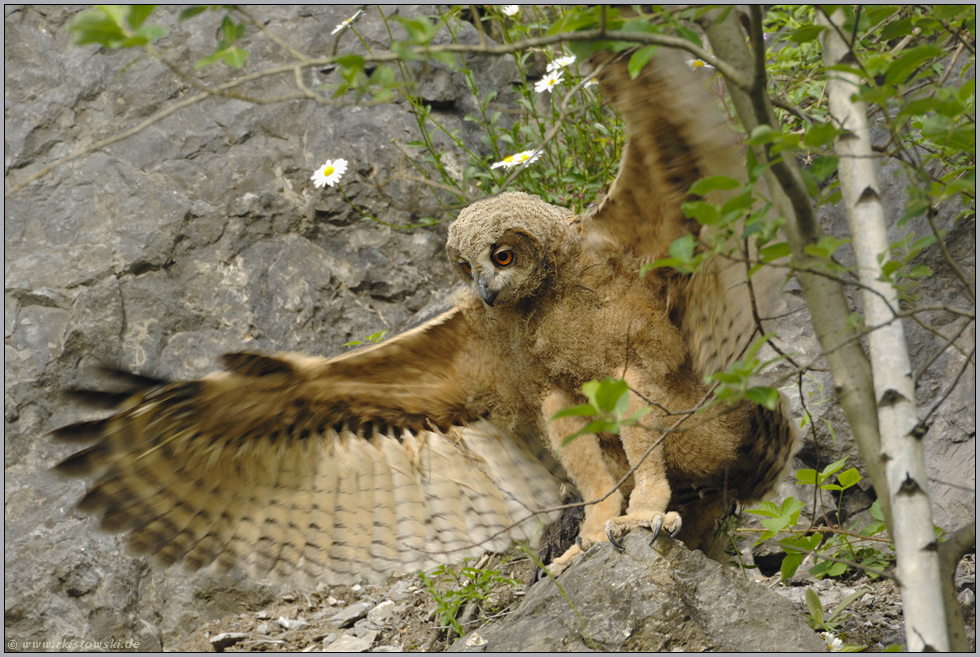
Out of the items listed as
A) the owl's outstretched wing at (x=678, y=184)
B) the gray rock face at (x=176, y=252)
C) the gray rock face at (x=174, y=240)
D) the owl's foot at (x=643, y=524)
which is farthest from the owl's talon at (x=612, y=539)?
the gray rock face at (x=174, y=240)

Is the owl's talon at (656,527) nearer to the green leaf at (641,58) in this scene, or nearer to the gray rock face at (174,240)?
the green leaf at (641,58)

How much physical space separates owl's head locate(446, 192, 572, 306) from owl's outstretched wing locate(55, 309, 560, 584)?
1.25 ft

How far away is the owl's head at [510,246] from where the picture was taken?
9.05 feet

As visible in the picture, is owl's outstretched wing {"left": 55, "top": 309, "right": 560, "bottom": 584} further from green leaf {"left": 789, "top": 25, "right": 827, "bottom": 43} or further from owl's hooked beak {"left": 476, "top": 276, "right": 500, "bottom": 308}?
green leaf {"left": 789, "top": 25, "right": 827, "bottom": 43}

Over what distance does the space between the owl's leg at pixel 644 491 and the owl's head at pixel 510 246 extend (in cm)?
57

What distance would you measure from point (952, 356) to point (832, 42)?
2.90 metres

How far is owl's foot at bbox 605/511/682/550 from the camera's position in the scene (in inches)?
104

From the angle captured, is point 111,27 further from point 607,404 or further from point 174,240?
point 174,240

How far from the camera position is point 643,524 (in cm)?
270

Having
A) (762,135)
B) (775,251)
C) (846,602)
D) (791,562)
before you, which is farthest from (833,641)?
(762,135)

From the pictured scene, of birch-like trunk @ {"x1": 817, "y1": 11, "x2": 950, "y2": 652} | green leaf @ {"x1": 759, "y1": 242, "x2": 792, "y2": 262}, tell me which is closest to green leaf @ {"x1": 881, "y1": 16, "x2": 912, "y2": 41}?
birch-like trunk @ {"x1": 817, "y1": 11, "x2": 950, "y2": 652}

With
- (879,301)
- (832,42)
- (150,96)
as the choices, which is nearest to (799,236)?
(879,301)

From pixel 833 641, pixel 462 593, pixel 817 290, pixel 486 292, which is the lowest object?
pixel 462 593

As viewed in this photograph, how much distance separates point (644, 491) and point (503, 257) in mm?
1060
